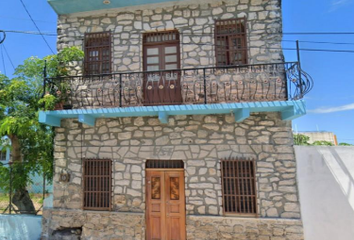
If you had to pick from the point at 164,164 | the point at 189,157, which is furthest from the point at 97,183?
the point at 189,157

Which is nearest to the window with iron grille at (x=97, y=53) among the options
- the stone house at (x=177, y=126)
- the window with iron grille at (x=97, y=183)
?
the stone house at (x=177, y=126)

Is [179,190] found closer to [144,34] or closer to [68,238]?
[68,238]

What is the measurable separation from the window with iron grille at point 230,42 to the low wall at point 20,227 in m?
6.84

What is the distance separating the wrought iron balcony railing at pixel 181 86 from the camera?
613 cm

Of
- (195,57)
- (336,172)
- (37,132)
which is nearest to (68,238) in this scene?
(37,132)

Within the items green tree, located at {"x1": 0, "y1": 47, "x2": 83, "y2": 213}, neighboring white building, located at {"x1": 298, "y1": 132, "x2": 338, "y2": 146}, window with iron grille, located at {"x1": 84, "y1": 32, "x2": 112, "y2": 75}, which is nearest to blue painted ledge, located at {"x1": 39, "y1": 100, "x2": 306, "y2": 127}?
green tree, located at {"x1": 0, "y1": 47, "x2": 83, "y2": 213}

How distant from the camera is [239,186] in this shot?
5906mm

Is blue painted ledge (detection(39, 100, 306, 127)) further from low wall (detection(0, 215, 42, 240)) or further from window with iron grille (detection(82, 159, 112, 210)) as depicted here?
low wall (detection(0, 215, 42, 240))

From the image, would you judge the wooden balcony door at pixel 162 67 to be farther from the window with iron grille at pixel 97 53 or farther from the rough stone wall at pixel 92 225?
the rough stone wall at pixel 92 225

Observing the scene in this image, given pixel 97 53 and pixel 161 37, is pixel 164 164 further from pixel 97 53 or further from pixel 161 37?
pixel 97 53

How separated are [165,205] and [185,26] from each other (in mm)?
4938

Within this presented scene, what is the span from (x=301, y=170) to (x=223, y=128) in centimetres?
214

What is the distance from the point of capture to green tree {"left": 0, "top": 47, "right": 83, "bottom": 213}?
6551 millimetres

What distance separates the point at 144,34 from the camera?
689 centimetres
